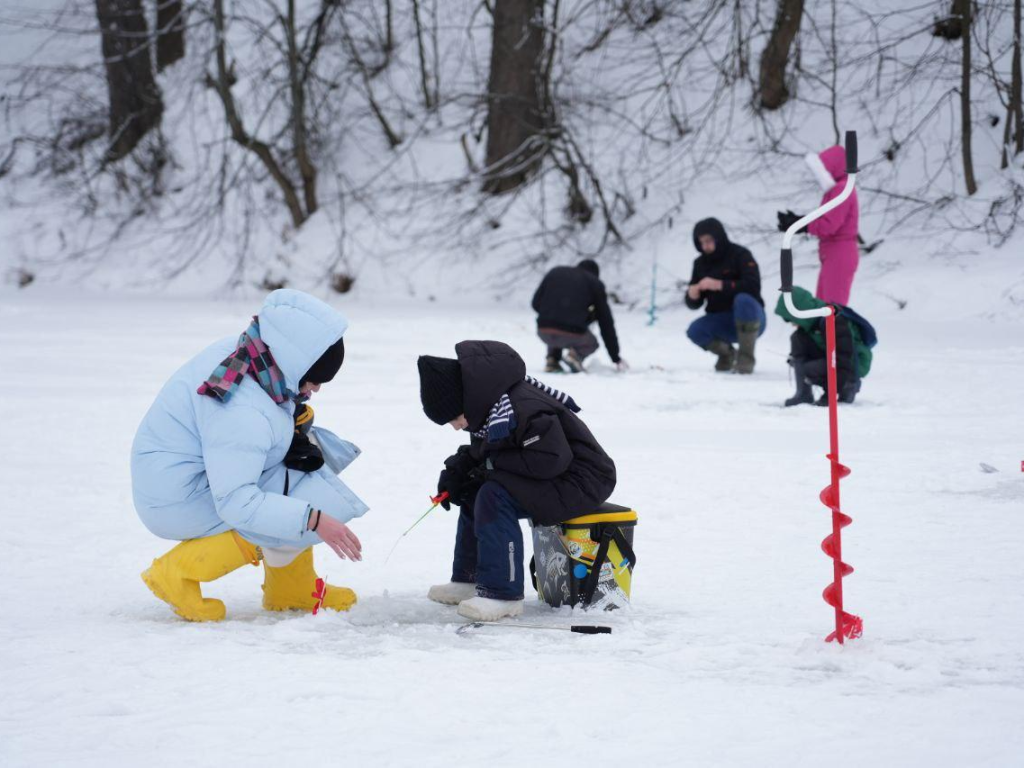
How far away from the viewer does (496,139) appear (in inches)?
667

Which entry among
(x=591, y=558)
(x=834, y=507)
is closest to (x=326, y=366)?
(x=591, y=558)

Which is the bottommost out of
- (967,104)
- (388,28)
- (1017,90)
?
(967,104)

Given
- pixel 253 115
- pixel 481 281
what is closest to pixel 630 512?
pixel 481 281

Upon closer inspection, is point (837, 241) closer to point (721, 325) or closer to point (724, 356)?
point (721, 325)

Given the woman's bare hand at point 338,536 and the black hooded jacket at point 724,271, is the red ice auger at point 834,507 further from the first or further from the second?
the black hooded jacket at point 724,271

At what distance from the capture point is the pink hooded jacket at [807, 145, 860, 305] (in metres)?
9.13

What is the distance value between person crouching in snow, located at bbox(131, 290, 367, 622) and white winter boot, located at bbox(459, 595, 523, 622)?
0.37 metres

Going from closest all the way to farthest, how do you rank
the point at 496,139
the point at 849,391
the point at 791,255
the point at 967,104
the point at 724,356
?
the point at 791,255
the point at 849,391
the point at 724,356
the point at 967,104
the point at 496,139

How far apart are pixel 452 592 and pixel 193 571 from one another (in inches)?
31.2

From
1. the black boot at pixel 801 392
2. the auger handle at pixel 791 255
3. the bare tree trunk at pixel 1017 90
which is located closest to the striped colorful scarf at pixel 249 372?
the auger handle at pixel 791 255

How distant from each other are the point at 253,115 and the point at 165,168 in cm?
192

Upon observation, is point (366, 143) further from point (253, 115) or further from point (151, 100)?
point (151, 100)

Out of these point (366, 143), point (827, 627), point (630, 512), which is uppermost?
point (366, 143)

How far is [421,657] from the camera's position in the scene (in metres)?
3.08
